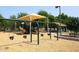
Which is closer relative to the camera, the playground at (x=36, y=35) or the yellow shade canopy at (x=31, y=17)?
the playground at (x=36, y=35)

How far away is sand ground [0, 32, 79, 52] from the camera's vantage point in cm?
475

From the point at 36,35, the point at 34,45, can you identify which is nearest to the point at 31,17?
the point at 36,35

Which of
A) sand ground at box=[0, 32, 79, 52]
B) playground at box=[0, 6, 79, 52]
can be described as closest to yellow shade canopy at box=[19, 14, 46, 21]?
playground at box=[0, 6, 79, 52]

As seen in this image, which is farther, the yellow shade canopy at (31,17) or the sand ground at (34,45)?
the yellow shade canopy at (31,17)

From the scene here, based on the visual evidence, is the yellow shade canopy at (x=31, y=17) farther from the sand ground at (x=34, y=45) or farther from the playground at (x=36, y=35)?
the sand ground at (x=34, y=45)

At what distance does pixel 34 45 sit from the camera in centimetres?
508

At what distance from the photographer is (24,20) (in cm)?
514

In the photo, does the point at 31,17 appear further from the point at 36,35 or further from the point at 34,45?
the point at 34,45

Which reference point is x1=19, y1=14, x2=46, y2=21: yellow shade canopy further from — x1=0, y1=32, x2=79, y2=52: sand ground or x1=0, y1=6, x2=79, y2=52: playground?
x1=0, y1=32, x2=79, y2=52: sand ground

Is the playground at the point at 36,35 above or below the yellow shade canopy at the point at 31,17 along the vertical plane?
below

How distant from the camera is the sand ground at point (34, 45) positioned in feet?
15.6

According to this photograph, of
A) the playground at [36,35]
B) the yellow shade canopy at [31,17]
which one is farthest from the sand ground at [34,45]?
the yellow shade canopy at [31,17]
